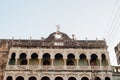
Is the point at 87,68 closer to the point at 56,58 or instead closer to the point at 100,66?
the point at 100,66

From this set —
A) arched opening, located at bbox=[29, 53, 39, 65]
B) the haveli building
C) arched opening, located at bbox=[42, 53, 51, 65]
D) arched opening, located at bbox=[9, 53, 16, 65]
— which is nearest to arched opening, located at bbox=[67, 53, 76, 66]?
the haveli building

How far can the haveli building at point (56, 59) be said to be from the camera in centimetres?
3403

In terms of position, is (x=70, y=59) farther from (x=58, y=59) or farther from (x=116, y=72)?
(x=116, y=72)

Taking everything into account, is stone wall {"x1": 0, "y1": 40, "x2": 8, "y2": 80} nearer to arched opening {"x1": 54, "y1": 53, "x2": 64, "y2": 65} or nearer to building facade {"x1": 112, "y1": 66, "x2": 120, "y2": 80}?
arched opening {"x1": 54, "y1": 53, "x2": 64, "y2": 65}

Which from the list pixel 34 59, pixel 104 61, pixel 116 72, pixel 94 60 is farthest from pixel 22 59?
pixel 116 72

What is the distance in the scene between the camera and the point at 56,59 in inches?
1442

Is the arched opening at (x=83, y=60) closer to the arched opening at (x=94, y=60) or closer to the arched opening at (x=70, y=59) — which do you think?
the arched opening at (x=94, y=60)

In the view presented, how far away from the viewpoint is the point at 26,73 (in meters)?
33.9

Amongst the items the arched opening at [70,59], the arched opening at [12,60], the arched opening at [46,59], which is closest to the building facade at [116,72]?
the arched opening at [70,59]

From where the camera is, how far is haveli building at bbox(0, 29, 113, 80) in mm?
34031

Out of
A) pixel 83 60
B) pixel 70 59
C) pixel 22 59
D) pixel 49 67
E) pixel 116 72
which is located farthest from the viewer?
pixel 83 60

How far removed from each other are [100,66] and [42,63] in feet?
27.7

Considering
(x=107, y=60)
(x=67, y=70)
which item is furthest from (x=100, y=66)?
(x=67, y=70)

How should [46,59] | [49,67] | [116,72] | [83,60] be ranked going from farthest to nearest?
[83,60]
[46,59]
[116,72]
[49,67]
